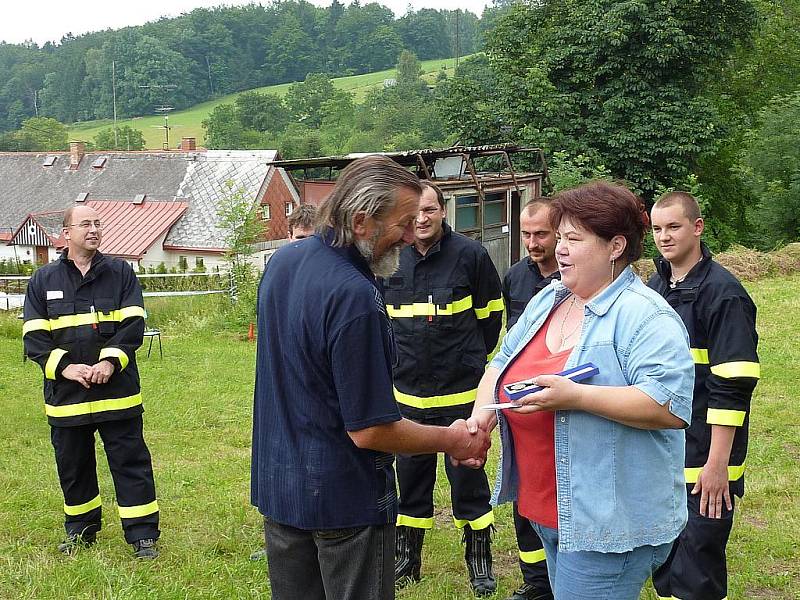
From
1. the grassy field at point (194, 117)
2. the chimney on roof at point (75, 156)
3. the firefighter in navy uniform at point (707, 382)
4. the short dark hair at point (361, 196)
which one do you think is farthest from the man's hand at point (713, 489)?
the grassy field at point (194, 117)

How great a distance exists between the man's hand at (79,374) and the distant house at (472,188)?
1121 centimetres

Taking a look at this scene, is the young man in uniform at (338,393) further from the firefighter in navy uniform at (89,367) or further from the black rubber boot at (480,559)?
the firefighter in navy uniform at (89,367)

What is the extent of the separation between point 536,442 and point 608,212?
2.58 ft

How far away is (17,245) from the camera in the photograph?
5259 centimetres

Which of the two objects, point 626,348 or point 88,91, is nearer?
point 626,348

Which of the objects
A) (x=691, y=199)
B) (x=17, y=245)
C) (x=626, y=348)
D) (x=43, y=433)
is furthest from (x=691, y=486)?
(x=17, y=245)

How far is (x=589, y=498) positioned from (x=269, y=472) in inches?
41.4

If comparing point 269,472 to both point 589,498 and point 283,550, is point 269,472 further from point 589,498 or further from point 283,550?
point 589,498

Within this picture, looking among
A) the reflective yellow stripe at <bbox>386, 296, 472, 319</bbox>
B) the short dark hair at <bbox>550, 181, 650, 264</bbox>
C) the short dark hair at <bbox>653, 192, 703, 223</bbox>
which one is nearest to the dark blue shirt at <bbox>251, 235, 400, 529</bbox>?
the short dark hair at <bbox>550, 181, 650, 264</bbox>

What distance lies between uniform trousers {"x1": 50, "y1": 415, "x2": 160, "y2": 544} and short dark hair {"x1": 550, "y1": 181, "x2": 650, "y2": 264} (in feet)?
12.2

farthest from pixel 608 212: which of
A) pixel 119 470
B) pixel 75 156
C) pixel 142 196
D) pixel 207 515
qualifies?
pixel 75 156

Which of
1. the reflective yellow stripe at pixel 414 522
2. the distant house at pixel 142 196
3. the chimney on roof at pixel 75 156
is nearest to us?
the reflective yellow stripe at pixel 414 522

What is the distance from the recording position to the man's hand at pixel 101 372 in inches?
214

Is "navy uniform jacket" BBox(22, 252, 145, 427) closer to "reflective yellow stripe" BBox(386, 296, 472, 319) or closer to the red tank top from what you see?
"reflective yellow stripe" BBox(386, 296, 472, 319)
